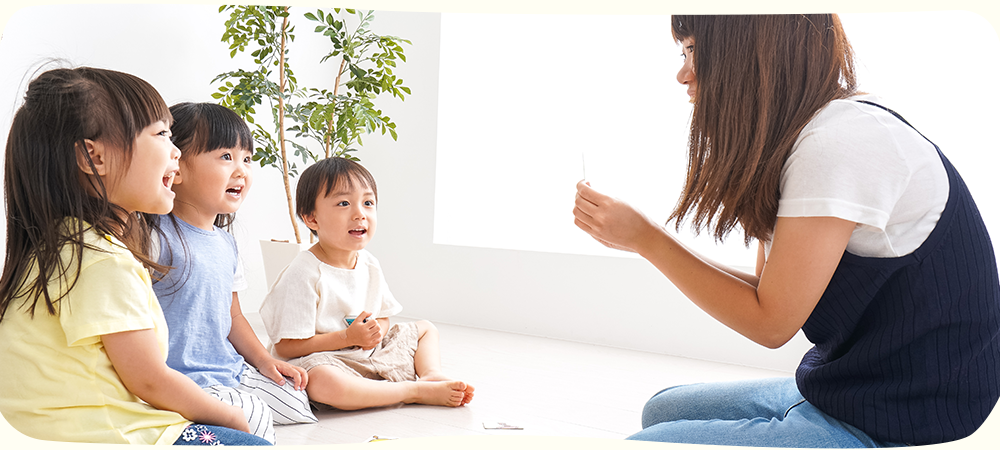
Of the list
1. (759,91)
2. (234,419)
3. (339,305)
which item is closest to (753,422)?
(759,91)

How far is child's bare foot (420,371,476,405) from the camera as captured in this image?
1.45 m

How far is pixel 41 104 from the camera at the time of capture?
83 centimetres

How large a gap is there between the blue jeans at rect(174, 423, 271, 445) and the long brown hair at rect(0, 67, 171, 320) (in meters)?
0.22

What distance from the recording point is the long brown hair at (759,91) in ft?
2.80

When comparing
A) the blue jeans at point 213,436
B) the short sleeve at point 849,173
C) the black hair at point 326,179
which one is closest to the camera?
the short sleeve at point 849,173

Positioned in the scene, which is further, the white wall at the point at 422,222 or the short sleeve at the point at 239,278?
the short sleeve at the point at 239,278

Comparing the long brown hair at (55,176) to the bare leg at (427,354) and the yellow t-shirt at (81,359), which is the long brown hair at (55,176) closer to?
the yellow t-shirt at (81,359)

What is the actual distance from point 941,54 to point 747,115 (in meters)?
0.54

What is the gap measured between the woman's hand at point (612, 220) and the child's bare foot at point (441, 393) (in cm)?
61

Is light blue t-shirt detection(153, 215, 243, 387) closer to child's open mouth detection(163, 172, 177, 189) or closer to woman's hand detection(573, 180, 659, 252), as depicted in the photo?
child's open mouth detection(163, 172, 177, 189)

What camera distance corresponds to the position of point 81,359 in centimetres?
82

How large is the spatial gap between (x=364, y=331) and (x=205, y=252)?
37 cm

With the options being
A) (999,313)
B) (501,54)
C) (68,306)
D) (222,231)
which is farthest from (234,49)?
(999,313)

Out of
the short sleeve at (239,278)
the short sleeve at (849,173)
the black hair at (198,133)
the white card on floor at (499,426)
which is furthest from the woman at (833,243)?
the short sleeve at (239,278)
